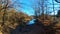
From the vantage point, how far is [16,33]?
13266 mm

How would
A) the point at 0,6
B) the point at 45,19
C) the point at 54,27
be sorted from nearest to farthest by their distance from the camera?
the point at 54,27, the point at 45,19, the point at 0,6

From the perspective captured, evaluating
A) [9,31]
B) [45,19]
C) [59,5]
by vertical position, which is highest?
[59,5]

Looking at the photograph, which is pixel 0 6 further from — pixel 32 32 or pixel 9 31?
pixel 32 32

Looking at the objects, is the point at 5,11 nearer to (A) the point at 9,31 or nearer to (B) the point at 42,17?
(A) the point at 9,31

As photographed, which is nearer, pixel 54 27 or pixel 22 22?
pixel 54 27

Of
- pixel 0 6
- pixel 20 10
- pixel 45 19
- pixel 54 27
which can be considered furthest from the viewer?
pixel 20 10

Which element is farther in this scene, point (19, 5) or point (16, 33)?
point (19, 5)

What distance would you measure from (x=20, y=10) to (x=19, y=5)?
375 mm

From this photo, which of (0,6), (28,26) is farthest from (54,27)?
(0,6)

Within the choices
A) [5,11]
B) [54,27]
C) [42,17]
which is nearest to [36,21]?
[42,17]

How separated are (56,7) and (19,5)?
3036 millimetres

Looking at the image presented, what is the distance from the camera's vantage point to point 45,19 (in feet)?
41.5

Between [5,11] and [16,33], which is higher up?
[5,11]

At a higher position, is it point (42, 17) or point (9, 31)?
point (42, 17)
